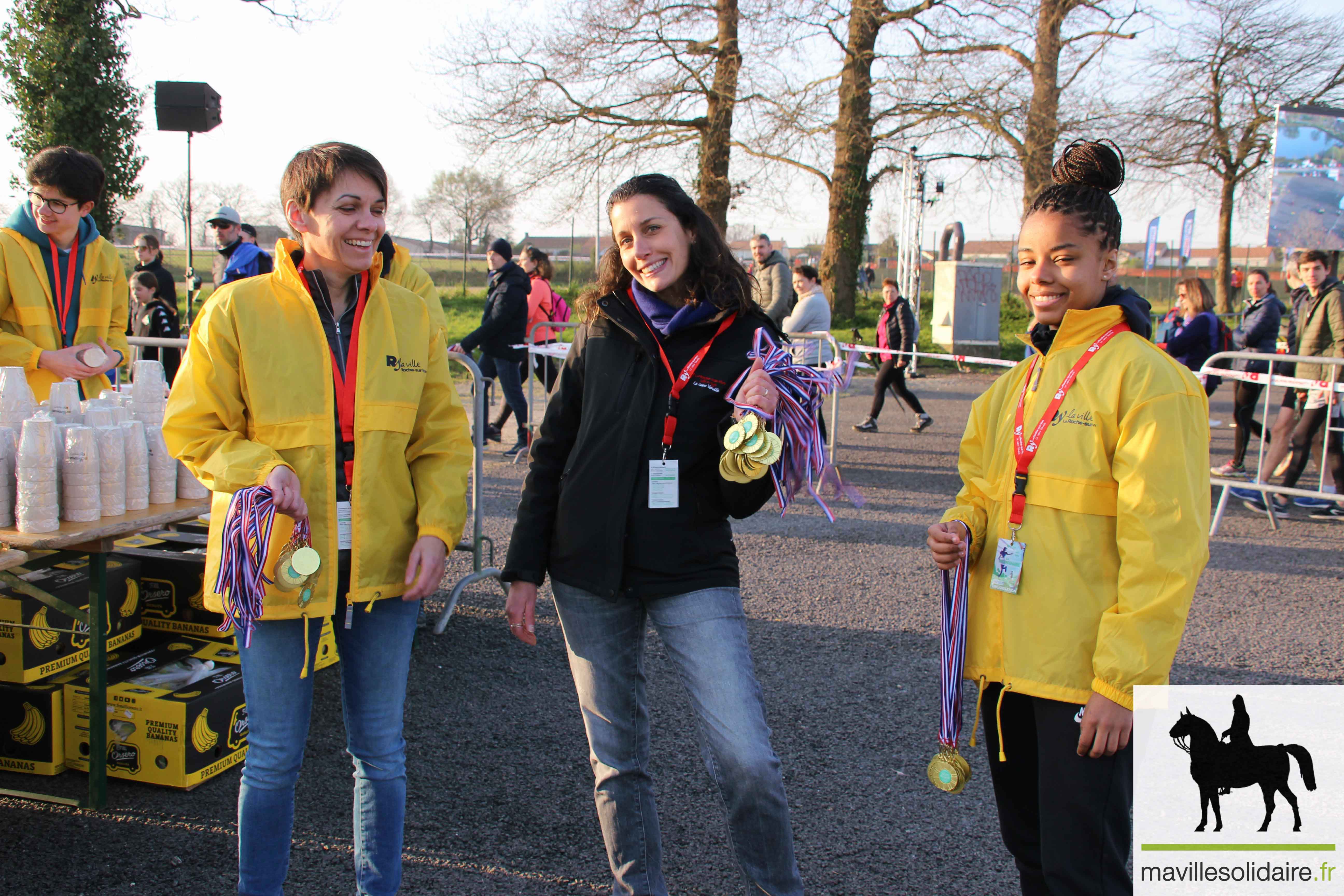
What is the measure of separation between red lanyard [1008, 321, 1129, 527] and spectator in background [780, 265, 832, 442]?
23.9ft

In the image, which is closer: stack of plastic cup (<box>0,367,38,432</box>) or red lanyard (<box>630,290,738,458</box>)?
red lanyard (<box>630,290,738,458</box>)

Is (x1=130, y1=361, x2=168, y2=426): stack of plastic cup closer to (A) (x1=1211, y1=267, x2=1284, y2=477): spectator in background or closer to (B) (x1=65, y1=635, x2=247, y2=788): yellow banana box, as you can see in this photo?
(B) (x1=65, y1=635, x2=247, y2=788): yellow banana box

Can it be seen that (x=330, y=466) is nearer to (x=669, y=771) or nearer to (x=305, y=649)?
(x=305, y=649)

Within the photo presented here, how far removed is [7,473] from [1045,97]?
2022 centimetres

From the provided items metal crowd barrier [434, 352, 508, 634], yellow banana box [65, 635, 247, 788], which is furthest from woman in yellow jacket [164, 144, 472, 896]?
metal crowd barrier [434, 352, 508, 634]

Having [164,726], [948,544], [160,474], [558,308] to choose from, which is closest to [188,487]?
[160,474]

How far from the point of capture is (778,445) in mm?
2148

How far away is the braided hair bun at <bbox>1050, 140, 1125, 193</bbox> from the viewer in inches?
85.0

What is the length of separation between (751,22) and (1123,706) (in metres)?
20.0

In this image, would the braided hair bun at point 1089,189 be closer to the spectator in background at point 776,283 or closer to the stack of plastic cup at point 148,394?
the stack of plastic cup at point 148,394

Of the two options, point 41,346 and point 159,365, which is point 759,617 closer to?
point 159,365

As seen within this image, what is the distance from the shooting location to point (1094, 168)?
2.16 m

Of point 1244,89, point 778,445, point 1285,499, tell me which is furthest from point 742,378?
point 1244,89

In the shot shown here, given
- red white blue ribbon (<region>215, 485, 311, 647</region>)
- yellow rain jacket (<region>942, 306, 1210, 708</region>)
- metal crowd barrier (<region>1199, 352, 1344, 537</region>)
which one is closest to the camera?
yellow rain jacket (<region>942, 306, 1210, 708</region>)
